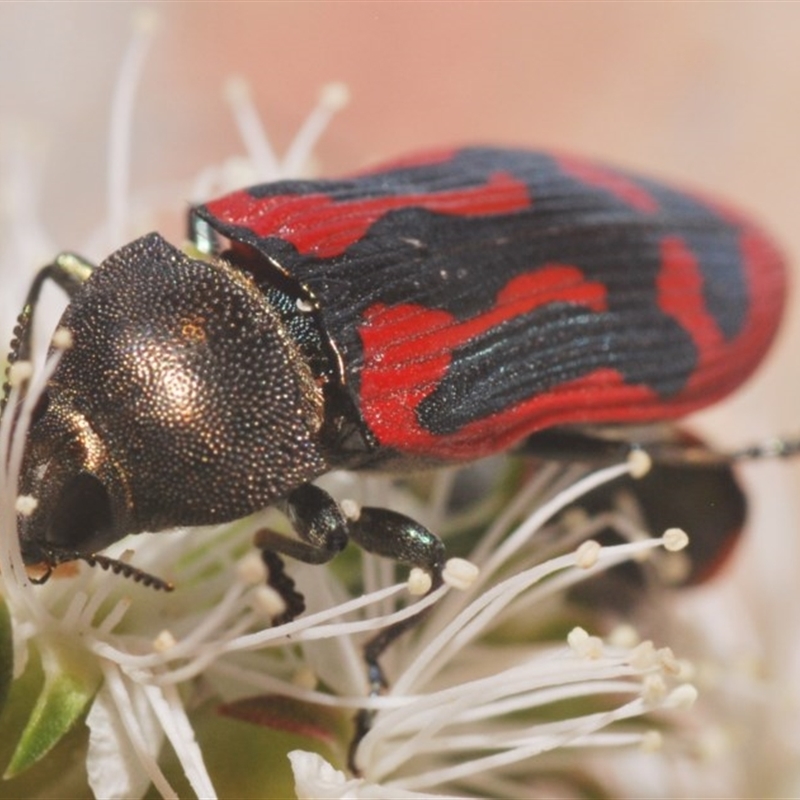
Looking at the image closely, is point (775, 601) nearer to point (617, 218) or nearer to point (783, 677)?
point (783, 677)

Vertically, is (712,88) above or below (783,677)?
above

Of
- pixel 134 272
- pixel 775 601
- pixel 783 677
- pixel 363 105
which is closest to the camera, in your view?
pixel 134 272

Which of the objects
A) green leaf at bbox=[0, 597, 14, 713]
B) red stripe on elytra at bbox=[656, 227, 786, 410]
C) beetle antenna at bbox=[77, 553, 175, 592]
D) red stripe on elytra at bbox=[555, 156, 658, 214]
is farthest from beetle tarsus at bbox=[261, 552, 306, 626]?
red stripe on elytra at bbox=[555, 156, 658, 214]

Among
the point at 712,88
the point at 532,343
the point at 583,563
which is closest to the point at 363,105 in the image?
the point at 712,88

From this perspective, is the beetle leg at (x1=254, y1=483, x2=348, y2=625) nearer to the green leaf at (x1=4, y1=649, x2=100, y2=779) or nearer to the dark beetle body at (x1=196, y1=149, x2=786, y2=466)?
the dark beetle body at (x1=196, y1=149, x2=786, y2=466)

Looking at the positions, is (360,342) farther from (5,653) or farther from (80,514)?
(5,653)

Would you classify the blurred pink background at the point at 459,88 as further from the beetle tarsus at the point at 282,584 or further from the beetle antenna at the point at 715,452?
the beetle tarsus at the point at 282,584

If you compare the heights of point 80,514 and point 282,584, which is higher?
point 80,514

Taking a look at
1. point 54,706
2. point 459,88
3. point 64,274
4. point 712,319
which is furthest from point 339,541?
point 459,88
